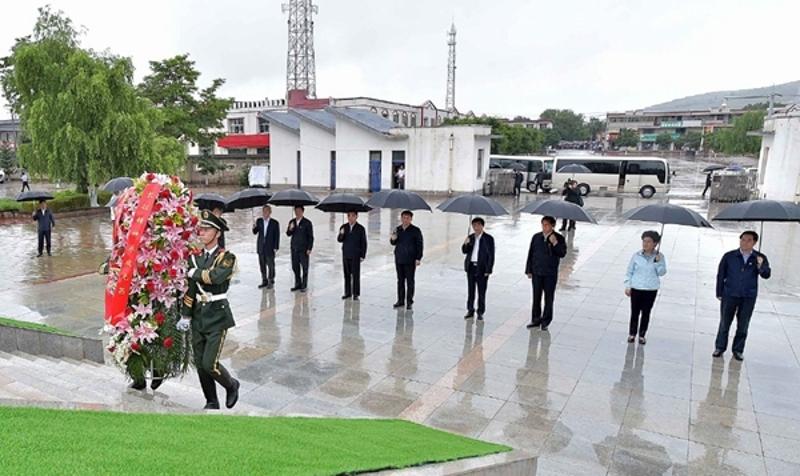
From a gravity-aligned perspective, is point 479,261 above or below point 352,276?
above

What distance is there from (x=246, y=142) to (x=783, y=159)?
35252 mm

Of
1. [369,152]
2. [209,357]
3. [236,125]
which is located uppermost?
[236,125]

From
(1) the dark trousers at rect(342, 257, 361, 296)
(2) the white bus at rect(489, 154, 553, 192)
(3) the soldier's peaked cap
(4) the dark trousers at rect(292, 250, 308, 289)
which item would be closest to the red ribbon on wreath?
(3) the soldier's peaked cap

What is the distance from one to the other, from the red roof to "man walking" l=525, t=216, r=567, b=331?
37.6 m

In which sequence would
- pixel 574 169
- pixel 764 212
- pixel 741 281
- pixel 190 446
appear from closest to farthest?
1. pixel 190 446
2. pixel 741 281
3. pixel 764 212
4. pixel 574 169

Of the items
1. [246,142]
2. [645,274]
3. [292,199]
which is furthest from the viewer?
[246,142]

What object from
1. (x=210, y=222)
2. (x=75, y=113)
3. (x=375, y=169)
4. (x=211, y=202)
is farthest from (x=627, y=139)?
(x=210, y=222)

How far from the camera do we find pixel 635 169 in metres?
29.7

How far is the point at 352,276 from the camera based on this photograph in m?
9.38

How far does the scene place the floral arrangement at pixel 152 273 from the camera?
4637 mm

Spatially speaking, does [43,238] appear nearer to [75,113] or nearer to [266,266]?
[266,266]

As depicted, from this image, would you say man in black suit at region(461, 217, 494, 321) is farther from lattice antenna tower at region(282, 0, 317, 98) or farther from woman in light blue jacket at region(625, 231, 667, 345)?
lattice antenna tower at region(282, 0, 317, 98)

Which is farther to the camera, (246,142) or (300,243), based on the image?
(246,142)

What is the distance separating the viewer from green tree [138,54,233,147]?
103ft
